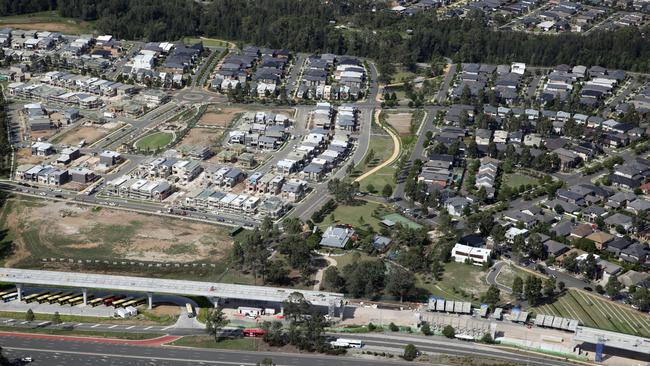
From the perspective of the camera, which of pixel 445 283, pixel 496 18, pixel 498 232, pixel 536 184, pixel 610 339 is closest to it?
pixel 610 339

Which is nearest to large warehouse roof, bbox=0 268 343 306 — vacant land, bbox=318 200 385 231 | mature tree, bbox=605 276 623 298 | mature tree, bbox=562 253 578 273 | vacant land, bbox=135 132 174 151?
vacant land, bbox=318 200 385 231

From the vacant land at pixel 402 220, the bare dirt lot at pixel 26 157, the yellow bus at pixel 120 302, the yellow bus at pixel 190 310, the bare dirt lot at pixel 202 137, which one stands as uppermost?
the bare dirt lot at pixel 202 137

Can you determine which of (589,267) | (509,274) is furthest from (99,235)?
(589,267)

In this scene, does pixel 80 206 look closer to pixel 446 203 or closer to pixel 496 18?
pixel 446 203

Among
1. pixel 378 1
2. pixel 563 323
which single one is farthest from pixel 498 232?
pixel 378 1

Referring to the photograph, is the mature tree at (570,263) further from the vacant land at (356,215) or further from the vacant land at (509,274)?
the vacant land at (356,215)

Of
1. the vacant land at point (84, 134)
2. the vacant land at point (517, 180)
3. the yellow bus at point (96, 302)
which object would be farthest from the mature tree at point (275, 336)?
the vacant land at point (84, 134)

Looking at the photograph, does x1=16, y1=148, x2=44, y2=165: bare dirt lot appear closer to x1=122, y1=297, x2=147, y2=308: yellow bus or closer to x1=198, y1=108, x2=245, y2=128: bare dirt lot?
x1=198, y1=108, x2=245, y2=128: bare dirt lot
